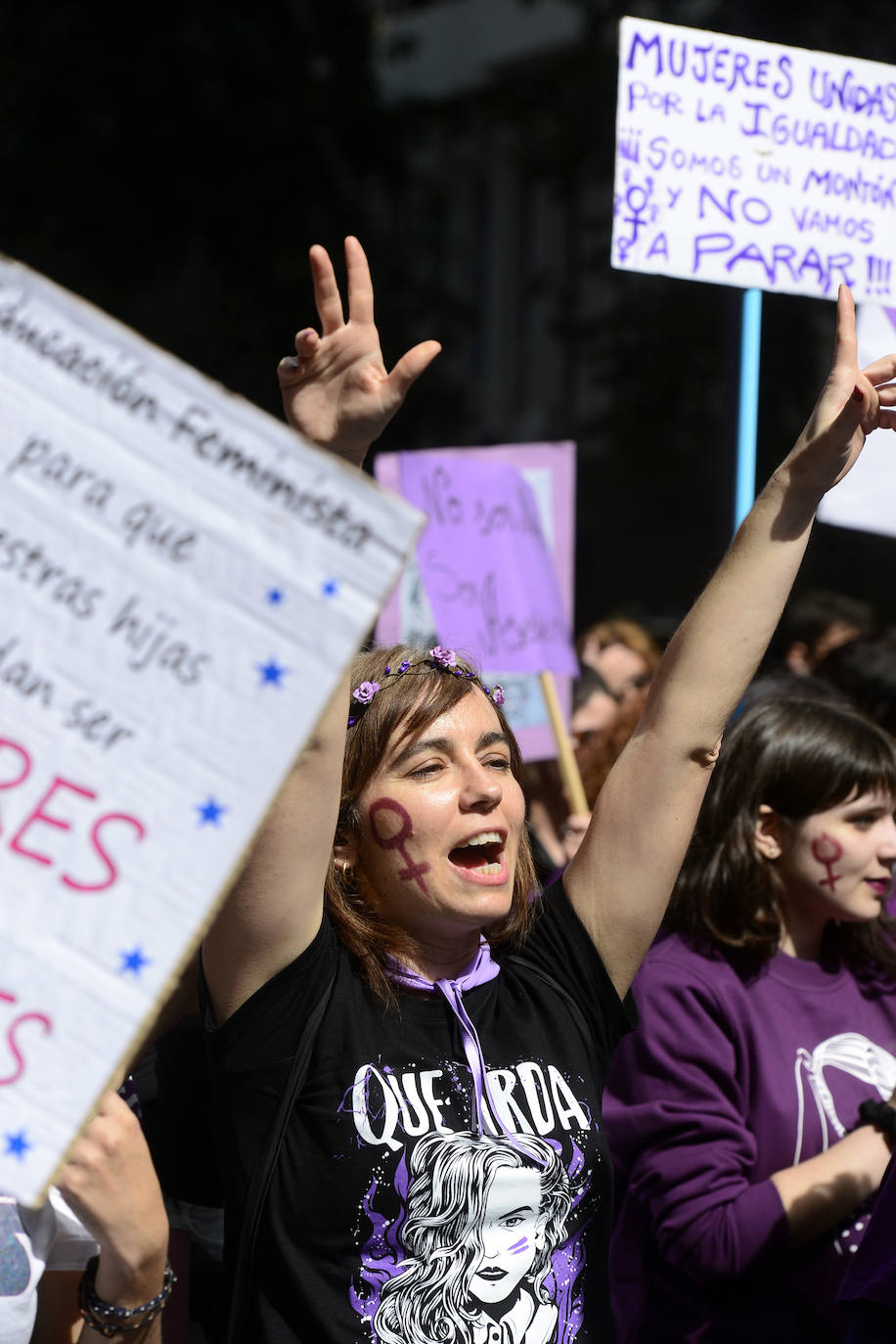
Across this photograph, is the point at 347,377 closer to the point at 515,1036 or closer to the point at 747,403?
the point at 515,1036

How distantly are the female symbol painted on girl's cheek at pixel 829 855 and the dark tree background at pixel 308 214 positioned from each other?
8033 millimetres

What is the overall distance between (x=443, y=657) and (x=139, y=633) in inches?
36.6

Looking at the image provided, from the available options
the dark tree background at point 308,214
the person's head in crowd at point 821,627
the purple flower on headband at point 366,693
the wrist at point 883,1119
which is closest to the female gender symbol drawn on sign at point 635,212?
the purple flower on headband at point 366,693

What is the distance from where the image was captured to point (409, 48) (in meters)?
14.6

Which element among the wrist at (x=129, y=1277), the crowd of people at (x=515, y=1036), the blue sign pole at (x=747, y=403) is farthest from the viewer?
the blue sign pole at (x=747, y=403)

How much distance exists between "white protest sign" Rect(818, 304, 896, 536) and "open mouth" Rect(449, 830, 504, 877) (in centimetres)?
163

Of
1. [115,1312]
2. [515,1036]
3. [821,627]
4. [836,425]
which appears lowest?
[115,1312]

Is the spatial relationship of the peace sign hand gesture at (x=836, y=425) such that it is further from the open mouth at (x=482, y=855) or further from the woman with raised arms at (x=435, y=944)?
the open mouth at (x=482, y=855)

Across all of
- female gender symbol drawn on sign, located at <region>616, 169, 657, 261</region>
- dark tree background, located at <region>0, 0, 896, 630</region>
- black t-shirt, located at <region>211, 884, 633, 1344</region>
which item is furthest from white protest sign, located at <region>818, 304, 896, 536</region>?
dark tree background, located at <region>0, 0, 896, 630</region>

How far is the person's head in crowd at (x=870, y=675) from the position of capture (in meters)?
4.12

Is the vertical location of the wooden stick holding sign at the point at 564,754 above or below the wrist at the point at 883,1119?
above

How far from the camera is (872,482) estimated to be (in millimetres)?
3562

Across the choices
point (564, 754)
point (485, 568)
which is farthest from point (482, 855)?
point (485, 568)

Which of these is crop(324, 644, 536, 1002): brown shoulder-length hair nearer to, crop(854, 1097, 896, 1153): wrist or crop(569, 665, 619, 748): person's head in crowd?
crop(854, 1097, 896, 1153): wrist
